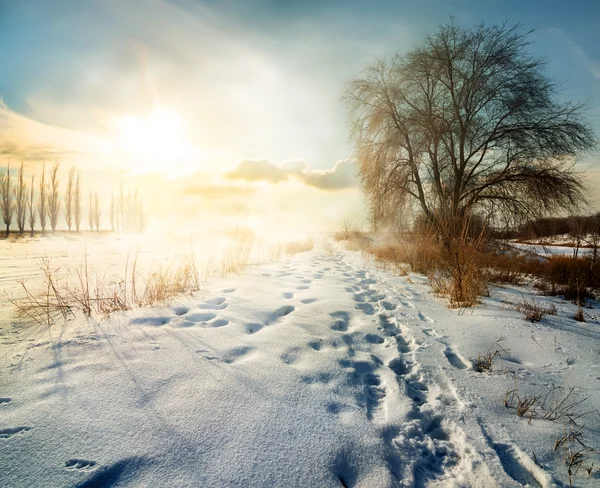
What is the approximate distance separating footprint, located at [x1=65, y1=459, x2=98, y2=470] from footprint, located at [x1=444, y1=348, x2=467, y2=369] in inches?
90.5

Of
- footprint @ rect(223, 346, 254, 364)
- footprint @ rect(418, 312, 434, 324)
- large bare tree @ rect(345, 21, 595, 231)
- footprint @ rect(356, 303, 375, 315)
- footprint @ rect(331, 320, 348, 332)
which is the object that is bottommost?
footprint @ rect(331, 320, 348, 332)

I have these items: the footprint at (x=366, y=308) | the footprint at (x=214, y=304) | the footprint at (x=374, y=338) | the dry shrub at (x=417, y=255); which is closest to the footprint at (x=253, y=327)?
the footprint at (x=214, y=304)

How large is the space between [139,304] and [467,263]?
4.22m

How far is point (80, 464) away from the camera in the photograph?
108 centimetres

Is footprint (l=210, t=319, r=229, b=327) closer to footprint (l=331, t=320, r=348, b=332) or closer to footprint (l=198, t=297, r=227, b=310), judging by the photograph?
footprint (l=198, t=297, r=227, b=310)

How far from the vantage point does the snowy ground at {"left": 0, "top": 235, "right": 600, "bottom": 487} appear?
3.72ft

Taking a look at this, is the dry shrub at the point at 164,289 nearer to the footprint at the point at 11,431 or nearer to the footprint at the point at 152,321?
the footprint at the point at 152,321

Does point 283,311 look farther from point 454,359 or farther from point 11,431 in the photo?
point 11,431

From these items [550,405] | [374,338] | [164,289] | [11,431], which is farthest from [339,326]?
[11,431]

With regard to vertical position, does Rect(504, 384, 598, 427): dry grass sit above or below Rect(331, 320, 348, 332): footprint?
above

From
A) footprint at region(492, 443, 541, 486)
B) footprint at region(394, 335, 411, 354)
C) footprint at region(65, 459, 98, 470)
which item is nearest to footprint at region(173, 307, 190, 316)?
footprint at region(65, 459, 98, 470)

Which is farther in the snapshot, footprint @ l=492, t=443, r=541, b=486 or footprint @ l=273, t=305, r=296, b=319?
footprint @ l=273, t=305, r=296, b=319

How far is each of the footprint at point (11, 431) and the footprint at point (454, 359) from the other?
2611 mm

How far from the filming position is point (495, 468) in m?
1.23
